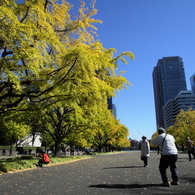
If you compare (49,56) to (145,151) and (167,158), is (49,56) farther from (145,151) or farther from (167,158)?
(145,151)

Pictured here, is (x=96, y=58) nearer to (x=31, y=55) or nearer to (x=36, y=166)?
(x=31, y=55)

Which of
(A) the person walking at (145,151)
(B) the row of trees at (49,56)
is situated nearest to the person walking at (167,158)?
(B) the row of trees at (49,56)

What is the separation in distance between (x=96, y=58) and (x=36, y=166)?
345 inches

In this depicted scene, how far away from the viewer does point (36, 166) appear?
12.6 m

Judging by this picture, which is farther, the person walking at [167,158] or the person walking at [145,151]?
the person walking at [145,151]

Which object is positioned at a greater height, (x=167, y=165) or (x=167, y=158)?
(x=167, y=158)

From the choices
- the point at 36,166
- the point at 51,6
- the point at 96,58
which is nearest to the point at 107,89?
the point at 96,58

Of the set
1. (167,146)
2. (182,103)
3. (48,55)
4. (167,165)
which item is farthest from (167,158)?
(182,103)

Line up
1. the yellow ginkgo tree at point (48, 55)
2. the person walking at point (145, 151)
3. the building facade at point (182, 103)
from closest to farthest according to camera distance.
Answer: the yellow ginkgo tree at point (48, 55)
the person walking at point (145, 151)
the building facade at point (182, 103)

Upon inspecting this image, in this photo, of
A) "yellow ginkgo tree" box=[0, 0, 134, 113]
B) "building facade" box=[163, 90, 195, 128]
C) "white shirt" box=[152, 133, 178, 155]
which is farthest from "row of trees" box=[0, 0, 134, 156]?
"building facade" box=[163, 90, 195, 128]

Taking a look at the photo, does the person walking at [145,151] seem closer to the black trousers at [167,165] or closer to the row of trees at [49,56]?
the row of trees at [49,56]

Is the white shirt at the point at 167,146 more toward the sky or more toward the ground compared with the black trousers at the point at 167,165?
more toward the sky

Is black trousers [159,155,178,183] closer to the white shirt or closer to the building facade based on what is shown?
the white shirt

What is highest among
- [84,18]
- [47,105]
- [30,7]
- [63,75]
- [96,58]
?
[84,18]
